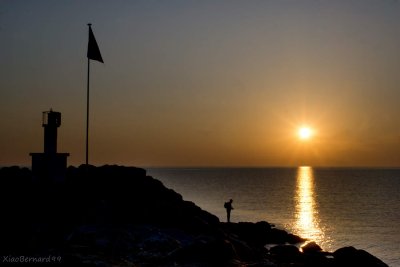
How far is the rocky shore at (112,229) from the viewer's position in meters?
23.9

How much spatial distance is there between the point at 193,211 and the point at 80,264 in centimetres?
1971

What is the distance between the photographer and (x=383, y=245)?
52969 millimetres

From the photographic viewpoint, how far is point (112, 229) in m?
29.6

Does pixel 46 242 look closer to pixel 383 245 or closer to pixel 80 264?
pixel 80 264

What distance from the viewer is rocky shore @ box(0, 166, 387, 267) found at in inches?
942

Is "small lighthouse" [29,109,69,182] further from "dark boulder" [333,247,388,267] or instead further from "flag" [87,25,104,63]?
"dark boulder" [333,247,388,267]

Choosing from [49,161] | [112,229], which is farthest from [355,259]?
[49,161]

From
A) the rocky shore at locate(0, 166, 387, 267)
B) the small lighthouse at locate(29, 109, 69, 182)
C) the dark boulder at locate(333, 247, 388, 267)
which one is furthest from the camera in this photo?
the small lighthouse at locate(29, 109, 69, 182)

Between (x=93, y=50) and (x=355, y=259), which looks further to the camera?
(x=93, y=50)

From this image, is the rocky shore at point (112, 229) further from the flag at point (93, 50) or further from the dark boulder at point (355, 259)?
the flag at point (93, 50)

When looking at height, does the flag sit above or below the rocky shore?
above

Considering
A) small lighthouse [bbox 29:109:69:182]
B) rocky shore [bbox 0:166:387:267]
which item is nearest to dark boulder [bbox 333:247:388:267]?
rocky shore [bbox 0:166:387:267]

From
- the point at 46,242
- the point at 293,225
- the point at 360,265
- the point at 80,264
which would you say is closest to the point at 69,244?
the point at 46,242

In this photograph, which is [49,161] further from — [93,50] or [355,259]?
[355,259]
